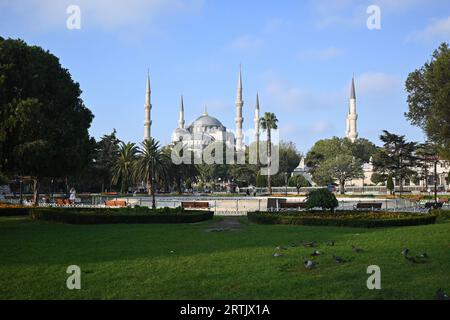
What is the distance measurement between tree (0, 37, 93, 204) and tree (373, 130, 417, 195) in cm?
3953

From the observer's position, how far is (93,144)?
28.3 meters

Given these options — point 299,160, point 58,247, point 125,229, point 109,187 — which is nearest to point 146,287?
point 58,247

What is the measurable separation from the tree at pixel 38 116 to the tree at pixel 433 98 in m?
18.7

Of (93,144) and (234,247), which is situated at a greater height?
(93,144)

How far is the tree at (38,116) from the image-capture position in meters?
21.4

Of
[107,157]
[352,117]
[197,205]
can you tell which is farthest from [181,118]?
[197,205]

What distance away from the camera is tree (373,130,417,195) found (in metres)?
56.5

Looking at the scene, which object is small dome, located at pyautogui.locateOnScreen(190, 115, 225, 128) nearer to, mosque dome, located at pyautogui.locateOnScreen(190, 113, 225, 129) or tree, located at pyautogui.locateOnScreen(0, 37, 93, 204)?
mosque dome, located at pyautogui.locateOnScreen(190, 113, 225, 129)

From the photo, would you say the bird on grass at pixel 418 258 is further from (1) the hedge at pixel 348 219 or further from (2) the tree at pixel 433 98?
(2) the tree at pixel 433 98

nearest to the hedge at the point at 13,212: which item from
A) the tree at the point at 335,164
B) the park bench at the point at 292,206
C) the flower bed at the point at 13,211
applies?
the flower bed at the point at 13,211

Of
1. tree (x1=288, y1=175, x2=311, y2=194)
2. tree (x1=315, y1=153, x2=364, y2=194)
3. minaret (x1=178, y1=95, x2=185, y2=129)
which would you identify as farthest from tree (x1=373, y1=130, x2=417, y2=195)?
minaret (x1=178, y1=95, x2=185, y2=129)

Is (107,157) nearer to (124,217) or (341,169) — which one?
(341,169)
